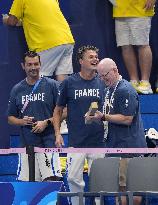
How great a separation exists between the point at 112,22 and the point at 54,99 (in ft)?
9.48

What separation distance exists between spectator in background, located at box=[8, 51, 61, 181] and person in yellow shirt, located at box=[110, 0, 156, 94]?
2.02 metres

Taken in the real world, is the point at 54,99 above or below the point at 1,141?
above

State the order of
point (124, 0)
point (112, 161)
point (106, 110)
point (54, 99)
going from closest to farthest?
point (112, 161) < point (106, 110) < point (54, 99) < point (124, 0)

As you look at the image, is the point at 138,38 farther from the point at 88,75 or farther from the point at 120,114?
the point at 120,114

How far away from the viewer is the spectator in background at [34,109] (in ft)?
35.4

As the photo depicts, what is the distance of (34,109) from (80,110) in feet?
2.02

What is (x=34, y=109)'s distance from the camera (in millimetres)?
11047

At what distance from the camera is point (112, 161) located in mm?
9586

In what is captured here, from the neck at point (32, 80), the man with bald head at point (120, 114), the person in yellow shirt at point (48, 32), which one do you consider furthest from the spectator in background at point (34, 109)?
the person in yellow shirt at point (48, 32)

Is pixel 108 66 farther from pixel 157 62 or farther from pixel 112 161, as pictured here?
pixel 157 62

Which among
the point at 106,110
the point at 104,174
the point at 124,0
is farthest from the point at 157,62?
the point at 104,174

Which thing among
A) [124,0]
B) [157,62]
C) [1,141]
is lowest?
[1,141]

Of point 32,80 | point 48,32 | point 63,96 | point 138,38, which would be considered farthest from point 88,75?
point 138,38

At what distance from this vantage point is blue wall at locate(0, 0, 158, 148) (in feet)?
43.8
